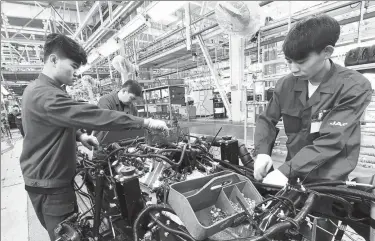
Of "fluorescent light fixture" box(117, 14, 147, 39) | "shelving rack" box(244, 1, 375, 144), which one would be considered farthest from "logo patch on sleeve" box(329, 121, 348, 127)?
"fluorescent light fixture" box(117, 14, 147, 39)

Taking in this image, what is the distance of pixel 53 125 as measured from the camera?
1169mm

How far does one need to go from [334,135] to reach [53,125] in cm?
152

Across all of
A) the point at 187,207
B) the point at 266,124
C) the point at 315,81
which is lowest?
the point at 187,207

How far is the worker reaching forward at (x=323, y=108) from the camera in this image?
37.0 inches

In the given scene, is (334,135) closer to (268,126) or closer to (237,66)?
(268,126)

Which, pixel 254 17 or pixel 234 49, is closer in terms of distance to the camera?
pixel 254 17

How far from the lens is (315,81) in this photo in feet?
3.94

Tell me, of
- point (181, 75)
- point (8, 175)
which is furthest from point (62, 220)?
point (181, 75)

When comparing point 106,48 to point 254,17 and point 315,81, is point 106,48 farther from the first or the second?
point 315,81

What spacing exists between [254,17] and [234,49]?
11.7 ft

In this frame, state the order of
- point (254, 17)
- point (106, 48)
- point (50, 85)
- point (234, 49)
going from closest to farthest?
point (50, 85) < point (254, 17) < point (106, 48) < point (234, 49)

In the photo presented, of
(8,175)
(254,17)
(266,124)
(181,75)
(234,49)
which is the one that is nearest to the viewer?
(266,124)

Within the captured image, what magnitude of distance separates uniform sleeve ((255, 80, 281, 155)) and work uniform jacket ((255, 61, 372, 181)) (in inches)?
2.8

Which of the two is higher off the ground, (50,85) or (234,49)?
(234,49)
